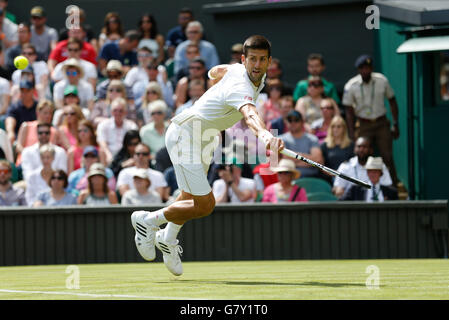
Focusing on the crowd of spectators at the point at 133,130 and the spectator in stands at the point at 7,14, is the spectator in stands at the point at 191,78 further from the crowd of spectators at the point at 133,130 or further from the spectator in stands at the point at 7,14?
the spectator in stands at the point at 7,14

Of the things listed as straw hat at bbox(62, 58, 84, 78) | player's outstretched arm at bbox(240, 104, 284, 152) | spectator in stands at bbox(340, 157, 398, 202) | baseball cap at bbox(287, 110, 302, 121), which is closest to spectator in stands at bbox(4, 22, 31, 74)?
straw hat at bbox(62, 58, 84, 78)

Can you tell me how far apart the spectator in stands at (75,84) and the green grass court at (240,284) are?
245 inches

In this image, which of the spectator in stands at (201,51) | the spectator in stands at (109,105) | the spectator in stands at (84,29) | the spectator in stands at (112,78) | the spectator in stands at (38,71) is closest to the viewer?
the spectator in stands at (109,105)

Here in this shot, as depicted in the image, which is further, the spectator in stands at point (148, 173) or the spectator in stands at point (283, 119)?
the spectator in stands at point (283, 119)

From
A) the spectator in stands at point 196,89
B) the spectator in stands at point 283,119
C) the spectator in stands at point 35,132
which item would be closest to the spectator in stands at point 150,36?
the spectator in stands at point 196,89

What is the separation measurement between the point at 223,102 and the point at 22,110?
806 cm

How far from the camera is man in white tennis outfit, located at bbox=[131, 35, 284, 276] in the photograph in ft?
28.2

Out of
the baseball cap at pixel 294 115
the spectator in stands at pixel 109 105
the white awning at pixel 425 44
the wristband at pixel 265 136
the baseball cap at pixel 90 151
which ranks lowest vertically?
the wristband at pixel 265 136

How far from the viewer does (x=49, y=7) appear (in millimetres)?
22750

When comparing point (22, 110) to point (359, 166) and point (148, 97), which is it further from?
point (359, 166)

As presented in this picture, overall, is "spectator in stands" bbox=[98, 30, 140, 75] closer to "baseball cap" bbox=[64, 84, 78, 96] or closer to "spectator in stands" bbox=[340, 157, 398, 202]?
"baseball cap" bbox=[64, 84, 78, 96]

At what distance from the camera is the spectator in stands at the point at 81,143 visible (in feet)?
49.0

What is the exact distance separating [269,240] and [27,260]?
3.37m
